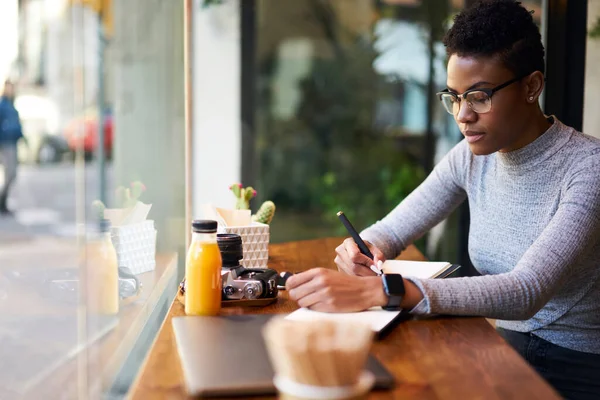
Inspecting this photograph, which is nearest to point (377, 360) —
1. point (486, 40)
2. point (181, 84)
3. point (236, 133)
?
point (486, 40)

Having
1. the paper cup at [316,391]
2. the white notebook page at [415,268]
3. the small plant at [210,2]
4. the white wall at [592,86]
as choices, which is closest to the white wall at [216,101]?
the small plant at [210,2]

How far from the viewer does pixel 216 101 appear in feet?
11.4

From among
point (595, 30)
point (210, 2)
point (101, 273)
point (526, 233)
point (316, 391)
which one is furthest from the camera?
point (210, 2)

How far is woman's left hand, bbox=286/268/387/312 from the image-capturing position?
1291 mm

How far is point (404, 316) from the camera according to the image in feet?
4.40

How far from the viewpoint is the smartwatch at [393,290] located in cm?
130

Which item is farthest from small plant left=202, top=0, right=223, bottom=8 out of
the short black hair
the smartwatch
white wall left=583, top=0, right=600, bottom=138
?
the smartwatch

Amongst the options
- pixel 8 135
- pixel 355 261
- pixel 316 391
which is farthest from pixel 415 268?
pixel 8 135

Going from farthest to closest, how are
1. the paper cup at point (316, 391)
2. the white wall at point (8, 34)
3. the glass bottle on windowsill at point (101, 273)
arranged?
the white wall at point (8, 34) < the glass bottle on windowsill at point (101, 273) < the paper cup at point (316, 391)

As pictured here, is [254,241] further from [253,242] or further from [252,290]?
[252,290]

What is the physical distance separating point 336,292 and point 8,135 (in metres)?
0.95

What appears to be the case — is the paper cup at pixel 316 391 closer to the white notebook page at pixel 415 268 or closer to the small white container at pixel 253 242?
the white notebook page at pixel 415 268

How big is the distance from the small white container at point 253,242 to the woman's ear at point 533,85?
2.28 feet

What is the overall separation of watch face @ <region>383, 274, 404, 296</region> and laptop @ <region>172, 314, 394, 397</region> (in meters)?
0.23
